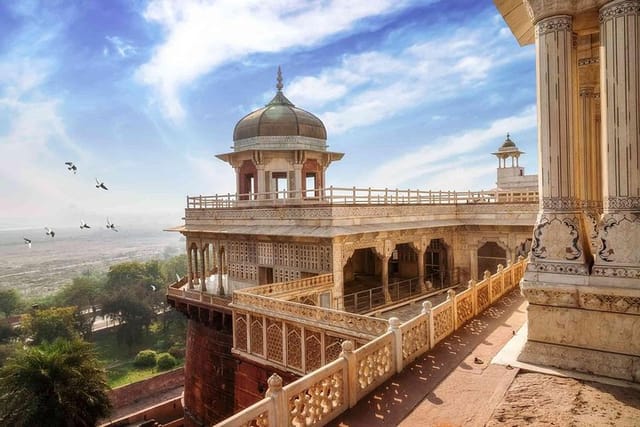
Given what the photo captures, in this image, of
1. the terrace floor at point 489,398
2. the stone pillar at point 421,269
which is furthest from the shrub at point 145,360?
the terrace floor at point 489,398

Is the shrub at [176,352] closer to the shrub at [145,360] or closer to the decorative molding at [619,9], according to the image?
the shrub at [145,360]

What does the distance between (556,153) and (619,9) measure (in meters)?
2.10

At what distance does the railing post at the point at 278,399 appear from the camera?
4.43 meters

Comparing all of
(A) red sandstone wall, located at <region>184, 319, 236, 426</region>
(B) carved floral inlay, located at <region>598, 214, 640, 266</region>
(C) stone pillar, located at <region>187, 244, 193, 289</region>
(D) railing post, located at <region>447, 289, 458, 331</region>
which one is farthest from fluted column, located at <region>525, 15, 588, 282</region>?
(C) stone pillar, located at <region>187, 244, 193, 289</region>

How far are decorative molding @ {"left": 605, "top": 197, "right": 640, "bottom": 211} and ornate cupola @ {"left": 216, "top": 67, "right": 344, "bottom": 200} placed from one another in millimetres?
16165

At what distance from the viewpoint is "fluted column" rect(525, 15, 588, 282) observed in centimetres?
608

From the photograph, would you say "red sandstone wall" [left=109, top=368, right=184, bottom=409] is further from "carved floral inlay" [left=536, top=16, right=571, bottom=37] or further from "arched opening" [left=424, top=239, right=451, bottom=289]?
"carved floral inlay" [left=536, top=16, right=571, bottom=37]

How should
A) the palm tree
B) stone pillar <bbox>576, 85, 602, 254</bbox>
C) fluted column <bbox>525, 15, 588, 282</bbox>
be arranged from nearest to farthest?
fluted column <bbox>525, 15, 588, 282</bbox> < stone pillar <bbox>576, 85, 602, 254</bbox> < the palm tree

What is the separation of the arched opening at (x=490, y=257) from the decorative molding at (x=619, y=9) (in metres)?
15.1

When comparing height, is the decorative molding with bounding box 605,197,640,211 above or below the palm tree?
above

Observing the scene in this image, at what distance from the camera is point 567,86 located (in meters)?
6.22

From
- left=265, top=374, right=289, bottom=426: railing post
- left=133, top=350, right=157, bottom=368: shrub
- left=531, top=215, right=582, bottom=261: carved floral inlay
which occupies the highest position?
left=531, top=215, right=582, bottom=261: carved floral inlay

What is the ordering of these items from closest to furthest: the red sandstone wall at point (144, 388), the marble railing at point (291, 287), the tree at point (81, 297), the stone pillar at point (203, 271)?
the marble railing at point (291, 287)
the stone pillar at point (203, 271)
the red sandstone wall at point (144, 388)
the tree at point (81, 297)

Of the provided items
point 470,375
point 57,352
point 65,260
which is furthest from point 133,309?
point 65,260
